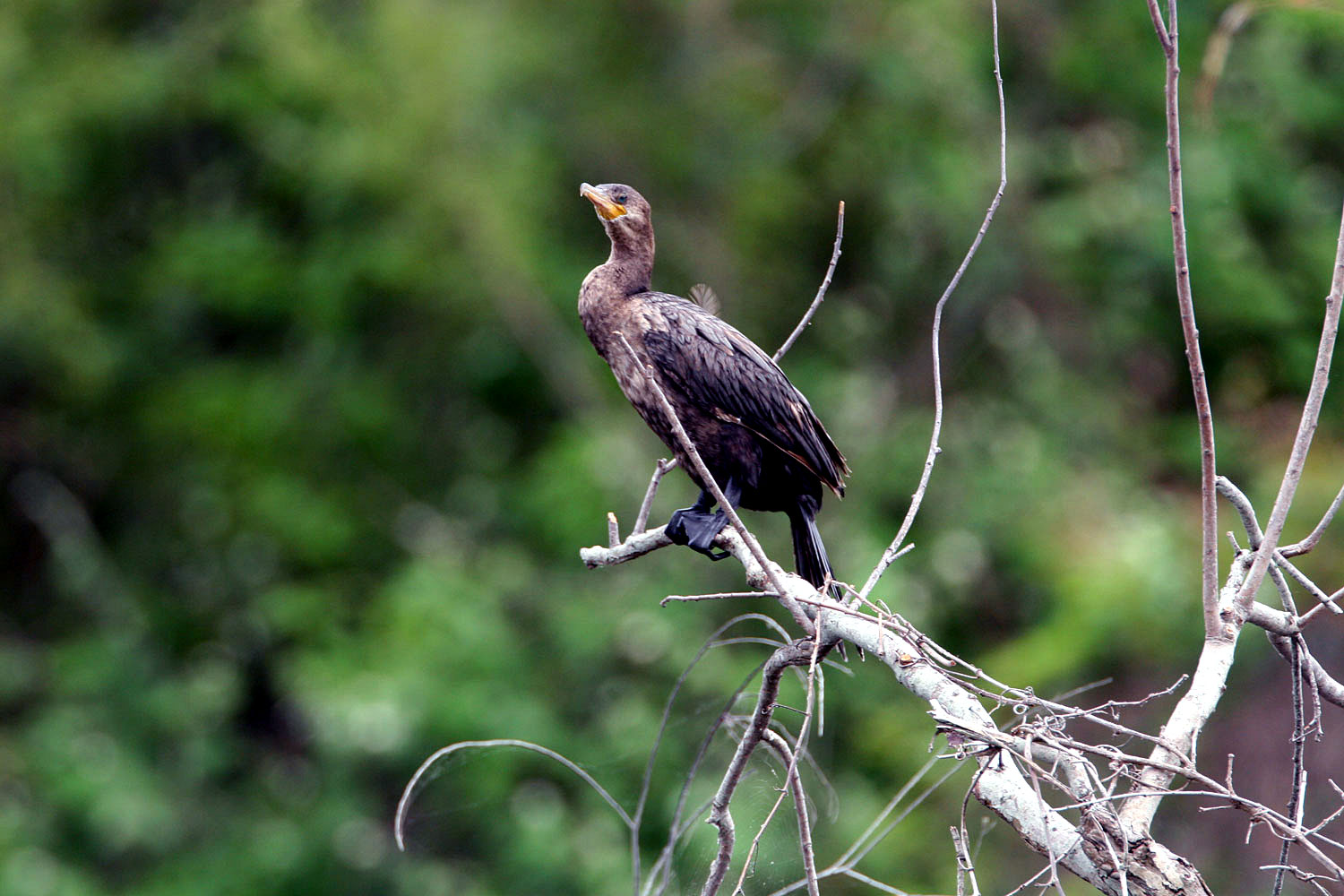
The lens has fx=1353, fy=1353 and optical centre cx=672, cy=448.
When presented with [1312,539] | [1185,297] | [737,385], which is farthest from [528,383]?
[1185,297]

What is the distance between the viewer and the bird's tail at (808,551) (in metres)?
2.49

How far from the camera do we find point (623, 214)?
2715mm

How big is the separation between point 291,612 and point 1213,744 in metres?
4.41

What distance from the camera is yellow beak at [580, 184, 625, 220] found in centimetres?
271

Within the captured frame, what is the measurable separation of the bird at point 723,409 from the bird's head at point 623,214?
12 mm

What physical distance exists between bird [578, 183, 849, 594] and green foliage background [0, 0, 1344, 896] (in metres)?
2.67

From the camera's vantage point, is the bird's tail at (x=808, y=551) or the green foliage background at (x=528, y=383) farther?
the green foliage background at (x=528, y=383)

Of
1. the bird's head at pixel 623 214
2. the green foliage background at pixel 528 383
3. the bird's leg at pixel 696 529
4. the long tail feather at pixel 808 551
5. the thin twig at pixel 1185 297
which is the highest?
the thin twig at pixel 1185 297

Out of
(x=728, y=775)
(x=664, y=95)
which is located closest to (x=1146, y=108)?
(x=664, y=95)

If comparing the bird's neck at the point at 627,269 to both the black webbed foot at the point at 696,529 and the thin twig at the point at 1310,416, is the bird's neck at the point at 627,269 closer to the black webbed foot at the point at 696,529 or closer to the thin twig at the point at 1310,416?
the black webbed foot at the point at 696,529

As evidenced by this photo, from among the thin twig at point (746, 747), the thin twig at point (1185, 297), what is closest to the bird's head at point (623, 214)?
the thin twig at point (746, 747)

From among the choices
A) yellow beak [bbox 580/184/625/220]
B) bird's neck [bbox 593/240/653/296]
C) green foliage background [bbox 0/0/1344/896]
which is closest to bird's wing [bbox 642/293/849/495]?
bird's neck [bbox 593/240/653/296]

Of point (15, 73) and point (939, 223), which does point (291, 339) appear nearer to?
point (15, 73)

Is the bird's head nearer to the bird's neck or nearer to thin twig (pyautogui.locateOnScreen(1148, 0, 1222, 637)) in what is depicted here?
the bird's neck
